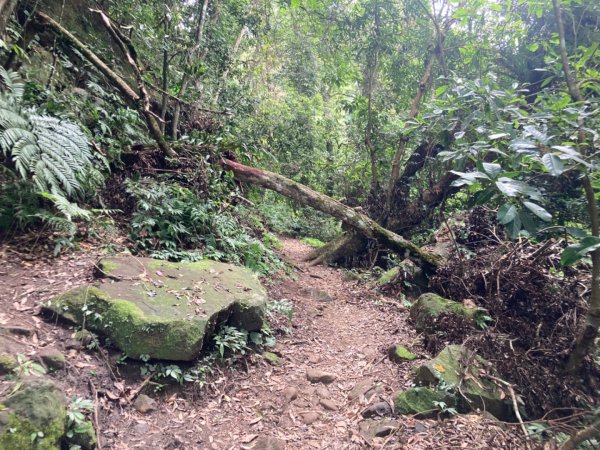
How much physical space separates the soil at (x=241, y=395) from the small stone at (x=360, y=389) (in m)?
0.02

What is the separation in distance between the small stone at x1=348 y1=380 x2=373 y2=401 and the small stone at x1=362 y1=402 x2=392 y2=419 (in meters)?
0.26

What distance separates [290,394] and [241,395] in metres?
0.48

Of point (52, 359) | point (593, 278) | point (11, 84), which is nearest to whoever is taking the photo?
point (52, 359)

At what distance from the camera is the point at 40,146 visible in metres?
3.93

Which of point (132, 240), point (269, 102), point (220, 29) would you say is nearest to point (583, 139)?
point (132, 240)

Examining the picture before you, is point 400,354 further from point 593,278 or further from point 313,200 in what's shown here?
point 313,200

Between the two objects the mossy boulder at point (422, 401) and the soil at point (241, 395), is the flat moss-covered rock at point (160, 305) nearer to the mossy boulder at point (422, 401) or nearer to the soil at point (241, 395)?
the soil at point (241, 395)

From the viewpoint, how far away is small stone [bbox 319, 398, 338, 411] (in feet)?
11.6

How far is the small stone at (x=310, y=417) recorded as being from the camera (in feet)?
11.0

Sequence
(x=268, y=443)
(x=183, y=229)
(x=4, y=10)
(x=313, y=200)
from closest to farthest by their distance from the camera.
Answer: (x=268, y=443) → (x=4, y=10) → (x=183, y=229) → (x=313, y=200)

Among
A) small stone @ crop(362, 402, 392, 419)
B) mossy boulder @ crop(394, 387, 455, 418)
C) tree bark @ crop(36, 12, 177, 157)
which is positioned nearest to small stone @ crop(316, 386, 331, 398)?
small stone @ crop(362, 402, 392, 419)

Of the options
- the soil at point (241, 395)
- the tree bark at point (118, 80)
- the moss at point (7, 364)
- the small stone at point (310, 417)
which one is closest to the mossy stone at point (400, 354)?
the soil at point (241, 395)

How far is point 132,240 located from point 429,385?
13.0 ft

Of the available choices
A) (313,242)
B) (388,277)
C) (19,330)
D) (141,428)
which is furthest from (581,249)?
(313,242)
